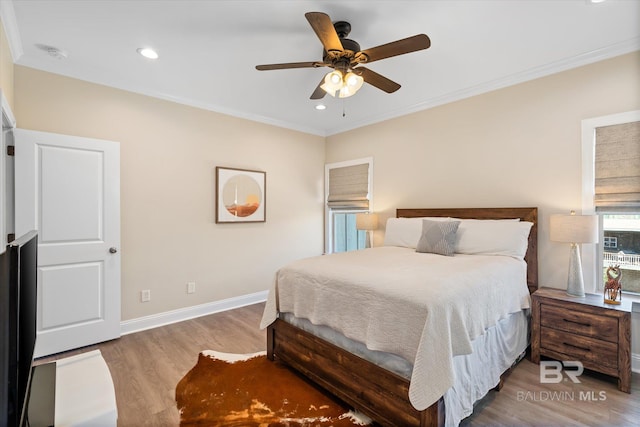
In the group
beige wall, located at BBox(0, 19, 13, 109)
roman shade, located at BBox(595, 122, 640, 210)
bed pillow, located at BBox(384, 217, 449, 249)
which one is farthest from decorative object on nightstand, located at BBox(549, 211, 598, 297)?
beige wall, located at BBox(0, 19, 13, 109)

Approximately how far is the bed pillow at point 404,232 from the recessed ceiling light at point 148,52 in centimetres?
309

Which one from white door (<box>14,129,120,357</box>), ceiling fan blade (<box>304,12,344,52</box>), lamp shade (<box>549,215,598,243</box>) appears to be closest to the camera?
ceiling fan blade (<box>304,12,344,52</box>)

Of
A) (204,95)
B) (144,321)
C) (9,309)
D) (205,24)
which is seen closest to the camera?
(9,309)

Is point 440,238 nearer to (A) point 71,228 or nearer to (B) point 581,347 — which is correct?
(B) point 581,347

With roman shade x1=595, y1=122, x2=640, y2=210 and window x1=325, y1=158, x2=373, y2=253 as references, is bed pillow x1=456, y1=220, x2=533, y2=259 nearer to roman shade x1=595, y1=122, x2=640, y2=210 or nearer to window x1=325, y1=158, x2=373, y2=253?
roman shade x1=595, y1=122, x2=640, y2=210

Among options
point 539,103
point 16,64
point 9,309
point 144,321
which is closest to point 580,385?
point 539,103

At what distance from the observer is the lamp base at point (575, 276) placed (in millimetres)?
2504

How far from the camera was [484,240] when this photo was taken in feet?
9.51

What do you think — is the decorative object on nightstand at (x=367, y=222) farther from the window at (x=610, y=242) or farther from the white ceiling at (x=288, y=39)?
the window at (x=610, y=242)

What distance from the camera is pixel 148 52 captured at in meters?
2.58

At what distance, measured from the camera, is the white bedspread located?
1.53 m

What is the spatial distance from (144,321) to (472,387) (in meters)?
3.28

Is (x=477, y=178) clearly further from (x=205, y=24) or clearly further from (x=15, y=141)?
(x=15, y=141)

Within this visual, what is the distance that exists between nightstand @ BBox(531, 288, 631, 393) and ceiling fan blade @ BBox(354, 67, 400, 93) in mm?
2222
